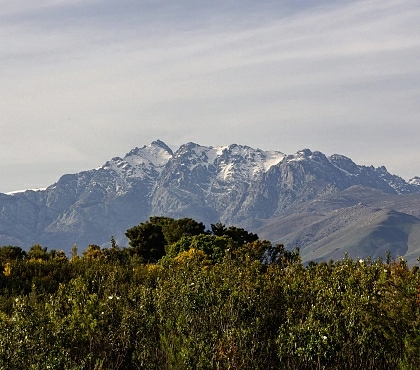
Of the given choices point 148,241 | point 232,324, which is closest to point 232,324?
point 232,324

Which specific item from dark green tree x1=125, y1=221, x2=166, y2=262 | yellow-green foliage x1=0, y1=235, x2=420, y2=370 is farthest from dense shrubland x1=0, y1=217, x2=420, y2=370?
dark green tree x1=125, y1=221, x2=166, y2=262

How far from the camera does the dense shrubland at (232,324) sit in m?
15.4

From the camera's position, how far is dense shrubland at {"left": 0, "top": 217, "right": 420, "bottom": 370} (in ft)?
50.7

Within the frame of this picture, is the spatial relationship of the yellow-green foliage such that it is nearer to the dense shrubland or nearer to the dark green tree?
the dense shrubland

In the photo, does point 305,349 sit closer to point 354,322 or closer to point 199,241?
point 354,322

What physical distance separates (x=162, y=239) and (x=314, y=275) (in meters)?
45.1

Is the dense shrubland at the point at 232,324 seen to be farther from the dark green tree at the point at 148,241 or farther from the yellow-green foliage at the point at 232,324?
the dark green tree at the point at 148,241

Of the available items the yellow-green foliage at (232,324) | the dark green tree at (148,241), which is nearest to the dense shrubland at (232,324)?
the yellow-green foliage at (232,324)

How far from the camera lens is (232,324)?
57.2 ft

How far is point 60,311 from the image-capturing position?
18.4m

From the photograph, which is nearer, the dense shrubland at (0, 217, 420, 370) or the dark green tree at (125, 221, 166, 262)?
the dense shrubland at (0, 217, 420, 370)

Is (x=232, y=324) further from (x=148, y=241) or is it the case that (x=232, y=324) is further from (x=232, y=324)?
(x=148, y=241)

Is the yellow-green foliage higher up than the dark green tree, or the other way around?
the dark green tree

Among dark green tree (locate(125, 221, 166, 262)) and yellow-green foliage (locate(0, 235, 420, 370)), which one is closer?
yellow-green foliage (locate(0, 235, 420, 370))
